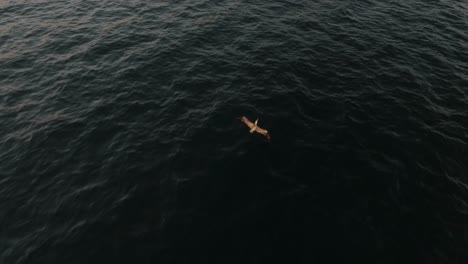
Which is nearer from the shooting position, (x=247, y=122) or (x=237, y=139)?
(x=237, y=139)

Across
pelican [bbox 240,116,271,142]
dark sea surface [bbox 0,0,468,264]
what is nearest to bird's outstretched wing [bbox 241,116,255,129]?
pelican [bbox 240,116,271,142]

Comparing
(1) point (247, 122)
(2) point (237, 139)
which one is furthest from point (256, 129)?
(2) point (237, 139)

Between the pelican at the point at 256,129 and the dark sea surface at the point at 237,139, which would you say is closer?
the dark sea surface at the point at 237,139

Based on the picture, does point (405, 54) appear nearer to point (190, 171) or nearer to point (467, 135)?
point (467, 135)

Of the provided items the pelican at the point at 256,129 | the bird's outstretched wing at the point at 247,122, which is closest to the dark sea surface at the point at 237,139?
the pelican at the point at 256,129

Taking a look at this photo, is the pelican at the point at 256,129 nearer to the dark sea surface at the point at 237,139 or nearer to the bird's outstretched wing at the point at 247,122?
the bird's outstretched wing at the point at 247,122

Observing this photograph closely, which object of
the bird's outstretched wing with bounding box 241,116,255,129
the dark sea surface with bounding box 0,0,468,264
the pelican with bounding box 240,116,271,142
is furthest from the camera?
the bird's outstretched wing with bounding box 241,116,255,129

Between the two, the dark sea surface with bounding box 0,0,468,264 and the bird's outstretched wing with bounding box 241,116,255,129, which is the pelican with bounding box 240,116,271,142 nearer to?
the bird's outstretched wing with bounding box 241,116,255,129

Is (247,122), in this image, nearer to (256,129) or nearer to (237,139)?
(256,129)

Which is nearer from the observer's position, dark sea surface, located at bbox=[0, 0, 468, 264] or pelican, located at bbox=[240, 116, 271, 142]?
dark sea surface, located at bbox=[0, 0, 468, 264]
